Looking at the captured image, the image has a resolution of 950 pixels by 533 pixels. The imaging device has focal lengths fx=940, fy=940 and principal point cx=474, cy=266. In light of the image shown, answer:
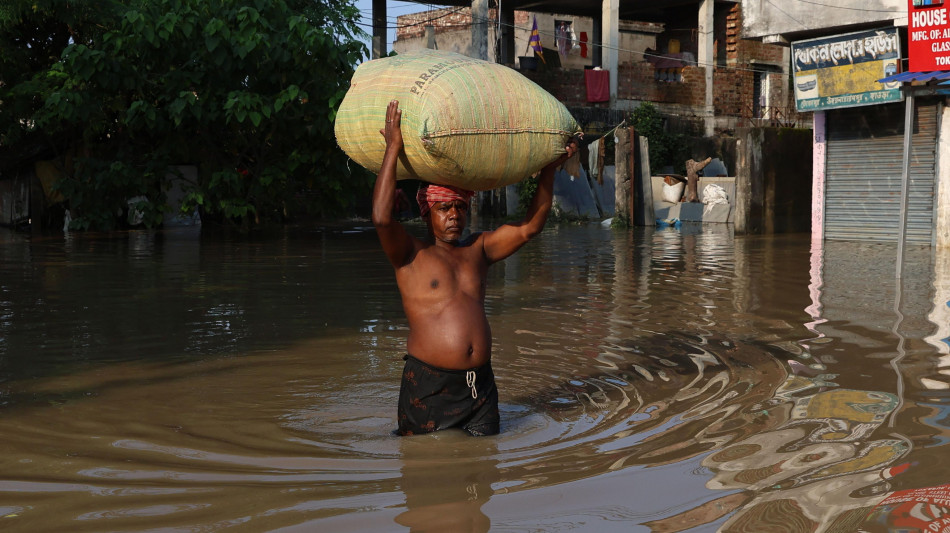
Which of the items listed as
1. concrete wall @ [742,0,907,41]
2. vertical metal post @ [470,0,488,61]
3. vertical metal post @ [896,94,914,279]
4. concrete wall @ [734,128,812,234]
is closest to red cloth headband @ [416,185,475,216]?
vertical metal post @ [896,94,914,279]

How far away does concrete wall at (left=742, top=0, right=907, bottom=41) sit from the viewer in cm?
1452

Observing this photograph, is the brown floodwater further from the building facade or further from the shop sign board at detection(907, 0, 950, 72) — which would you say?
the building facade

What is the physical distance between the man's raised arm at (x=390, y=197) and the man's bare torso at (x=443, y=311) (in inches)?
3.6

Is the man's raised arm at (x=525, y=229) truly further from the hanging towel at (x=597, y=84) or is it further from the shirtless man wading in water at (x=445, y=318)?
the hanging towel at (x=597, y=84)

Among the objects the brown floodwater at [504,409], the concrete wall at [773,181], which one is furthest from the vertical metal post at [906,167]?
the concrete wall at [773,181]

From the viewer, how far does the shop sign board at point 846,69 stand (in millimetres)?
14727

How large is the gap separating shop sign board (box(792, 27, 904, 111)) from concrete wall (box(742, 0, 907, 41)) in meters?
0.28

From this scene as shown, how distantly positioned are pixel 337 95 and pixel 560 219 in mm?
9608

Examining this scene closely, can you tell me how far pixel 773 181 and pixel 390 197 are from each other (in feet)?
51.4

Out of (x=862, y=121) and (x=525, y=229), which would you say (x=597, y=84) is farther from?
(x=525, y=229)

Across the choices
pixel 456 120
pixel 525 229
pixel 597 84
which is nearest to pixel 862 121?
pixel 597 84

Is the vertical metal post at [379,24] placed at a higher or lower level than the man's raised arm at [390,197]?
higher

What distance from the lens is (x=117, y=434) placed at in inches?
160

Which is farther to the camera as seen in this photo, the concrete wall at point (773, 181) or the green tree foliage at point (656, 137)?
the green tree foliage at point (656, 137)
